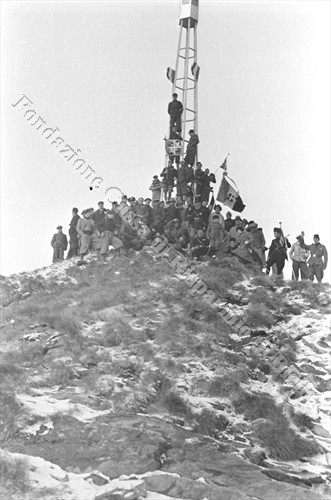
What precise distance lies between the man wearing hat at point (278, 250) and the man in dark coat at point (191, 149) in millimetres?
3714

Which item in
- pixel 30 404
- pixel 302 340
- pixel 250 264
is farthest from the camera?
pixel 250 264

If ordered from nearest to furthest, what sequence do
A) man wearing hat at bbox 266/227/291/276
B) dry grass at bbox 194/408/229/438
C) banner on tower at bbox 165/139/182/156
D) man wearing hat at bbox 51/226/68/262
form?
dry grass at bbox 194/408/229/438 < man wearing hat at bbox 266/227/291/276 < man wearing hat at bbox 51/226/68/262 < banner on tower at bbox 165/139/182/156

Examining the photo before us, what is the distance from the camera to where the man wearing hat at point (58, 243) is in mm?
19703

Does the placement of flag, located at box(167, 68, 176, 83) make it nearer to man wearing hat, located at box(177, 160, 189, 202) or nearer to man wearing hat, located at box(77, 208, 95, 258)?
man wearing hat, located at box(177, 160, 189, 202)

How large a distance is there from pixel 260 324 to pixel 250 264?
3443 millimetres

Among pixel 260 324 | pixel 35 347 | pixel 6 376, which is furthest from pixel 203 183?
pixel 6 376

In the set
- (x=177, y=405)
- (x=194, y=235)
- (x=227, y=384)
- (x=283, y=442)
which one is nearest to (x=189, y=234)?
(x=194, y=235)

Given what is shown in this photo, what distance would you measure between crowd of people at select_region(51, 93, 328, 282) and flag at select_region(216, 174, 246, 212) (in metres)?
0.69

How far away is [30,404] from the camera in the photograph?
1116cm

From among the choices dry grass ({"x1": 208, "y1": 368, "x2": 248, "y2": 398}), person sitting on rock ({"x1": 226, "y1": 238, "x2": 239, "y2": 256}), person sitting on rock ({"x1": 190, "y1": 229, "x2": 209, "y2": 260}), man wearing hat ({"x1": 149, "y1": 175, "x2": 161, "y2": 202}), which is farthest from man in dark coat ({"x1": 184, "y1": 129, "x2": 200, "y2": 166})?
dry grass ({"x1": 208, "y1": 368, "x2": 248, "y2": 398})

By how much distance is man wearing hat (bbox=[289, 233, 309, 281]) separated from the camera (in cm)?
1812

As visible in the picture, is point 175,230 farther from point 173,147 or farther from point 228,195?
point 173,147

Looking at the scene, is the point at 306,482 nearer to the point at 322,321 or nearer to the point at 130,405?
the point at 130,405

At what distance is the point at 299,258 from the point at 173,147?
200 inches
